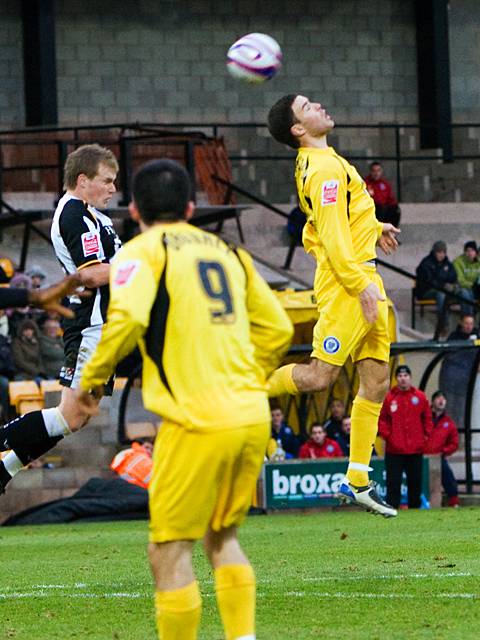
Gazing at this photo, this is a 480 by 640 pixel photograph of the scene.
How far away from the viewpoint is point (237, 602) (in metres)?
5.85

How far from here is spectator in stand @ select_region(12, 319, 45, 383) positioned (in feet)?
65.1

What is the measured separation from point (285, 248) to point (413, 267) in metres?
2.33

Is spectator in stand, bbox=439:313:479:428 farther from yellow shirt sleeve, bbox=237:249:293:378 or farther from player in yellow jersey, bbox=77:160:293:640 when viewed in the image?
player in yellow jersey, bbox=77:160:293:640

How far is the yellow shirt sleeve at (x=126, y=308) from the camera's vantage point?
5.66m

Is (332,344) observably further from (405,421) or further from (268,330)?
(405,421)

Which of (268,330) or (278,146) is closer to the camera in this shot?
(268,330)

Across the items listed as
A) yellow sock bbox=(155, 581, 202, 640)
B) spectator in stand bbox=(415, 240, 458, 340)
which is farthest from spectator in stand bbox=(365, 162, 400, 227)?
yellow sock bbox=(155, 581, 202, 640)

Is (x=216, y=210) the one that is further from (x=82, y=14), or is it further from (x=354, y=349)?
(x=354, y=349)

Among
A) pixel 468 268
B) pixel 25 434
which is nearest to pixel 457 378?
pixel 468 268

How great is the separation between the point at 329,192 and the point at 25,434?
2323 mm

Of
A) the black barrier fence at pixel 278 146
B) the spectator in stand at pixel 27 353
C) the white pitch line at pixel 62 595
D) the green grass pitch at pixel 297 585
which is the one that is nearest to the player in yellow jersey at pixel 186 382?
the green grass pitch at pixel 297 585

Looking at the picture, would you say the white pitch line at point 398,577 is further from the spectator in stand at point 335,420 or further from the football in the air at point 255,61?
the spectator in stand at point 335,420

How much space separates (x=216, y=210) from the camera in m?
25.0

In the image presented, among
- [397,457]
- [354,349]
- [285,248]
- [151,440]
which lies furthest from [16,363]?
[354,349]
